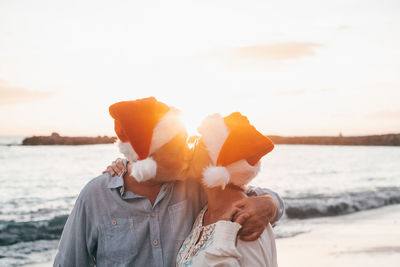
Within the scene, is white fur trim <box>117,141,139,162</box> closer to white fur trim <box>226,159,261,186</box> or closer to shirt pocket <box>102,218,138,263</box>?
shirt pocket <box>102,218,138,263</box>

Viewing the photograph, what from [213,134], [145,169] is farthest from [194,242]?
[213,134]

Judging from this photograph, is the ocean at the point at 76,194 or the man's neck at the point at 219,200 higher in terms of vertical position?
the man's neck at the point at 219,200

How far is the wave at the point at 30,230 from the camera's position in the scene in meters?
8.04

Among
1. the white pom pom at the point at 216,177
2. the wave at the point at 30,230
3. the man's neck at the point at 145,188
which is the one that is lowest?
the wave at the point at 30,230

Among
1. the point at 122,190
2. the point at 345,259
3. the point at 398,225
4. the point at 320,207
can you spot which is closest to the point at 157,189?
the point at 122,190

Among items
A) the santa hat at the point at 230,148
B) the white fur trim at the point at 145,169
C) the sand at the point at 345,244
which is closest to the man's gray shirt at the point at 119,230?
the white fur trim at the point at 145,169

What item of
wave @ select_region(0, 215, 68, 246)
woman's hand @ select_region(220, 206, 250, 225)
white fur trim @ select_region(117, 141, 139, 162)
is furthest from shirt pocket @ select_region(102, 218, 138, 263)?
wave @ select_region(0, 215, 68, 246)

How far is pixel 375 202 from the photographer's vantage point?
12062 mm

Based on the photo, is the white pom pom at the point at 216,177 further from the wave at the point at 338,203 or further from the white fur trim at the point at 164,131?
the wave at the point at 338,203

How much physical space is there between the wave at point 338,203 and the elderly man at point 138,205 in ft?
25.5

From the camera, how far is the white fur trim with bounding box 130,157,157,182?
243cm

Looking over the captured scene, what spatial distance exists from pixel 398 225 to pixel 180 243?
731 cm

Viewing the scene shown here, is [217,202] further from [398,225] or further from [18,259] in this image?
[398,225]

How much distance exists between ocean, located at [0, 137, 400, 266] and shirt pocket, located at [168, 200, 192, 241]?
15.3ft
